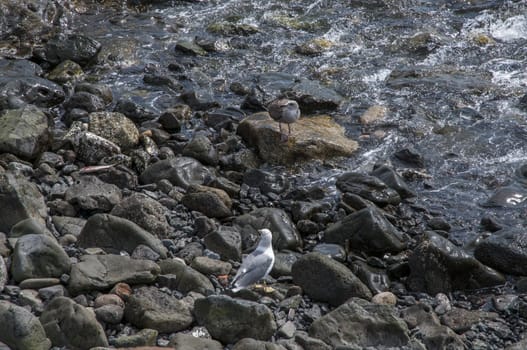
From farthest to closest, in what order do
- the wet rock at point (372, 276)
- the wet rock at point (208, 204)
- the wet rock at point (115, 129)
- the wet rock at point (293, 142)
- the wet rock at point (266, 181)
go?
the wet rock at point (293, 142), the wet rock at point (115, 129), the wet rock at point (266, 181), the wet rock at point (208, 204), the wet rock at point (372, 276)

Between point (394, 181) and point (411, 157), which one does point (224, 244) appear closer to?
point (394, 181)

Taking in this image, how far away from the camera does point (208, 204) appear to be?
1083 cm

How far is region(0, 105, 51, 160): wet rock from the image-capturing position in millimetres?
11648

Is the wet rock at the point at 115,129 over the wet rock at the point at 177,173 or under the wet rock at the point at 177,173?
over

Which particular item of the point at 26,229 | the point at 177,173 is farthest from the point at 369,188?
the point at 26,229

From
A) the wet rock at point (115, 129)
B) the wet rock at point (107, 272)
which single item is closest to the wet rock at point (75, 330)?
the wet rock at point (107, 272)

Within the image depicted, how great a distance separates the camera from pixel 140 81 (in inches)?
631

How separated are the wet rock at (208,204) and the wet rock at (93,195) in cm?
106

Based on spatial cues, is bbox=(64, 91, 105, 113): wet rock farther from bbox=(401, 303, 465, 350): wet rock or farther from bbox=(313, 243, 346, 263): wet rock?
bbox=(401, 303, 465, 350): wet rock

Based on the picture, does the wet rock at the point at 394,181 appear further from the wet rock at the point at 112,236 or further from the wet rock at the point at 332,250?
the wet rock at the point at 112,236

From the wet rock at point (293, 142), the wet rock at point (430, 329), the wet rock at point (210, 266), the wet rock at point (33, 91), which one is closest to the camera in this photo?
the wet rock at point (430, 329)

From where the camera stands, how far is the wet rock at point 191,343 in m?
7.04

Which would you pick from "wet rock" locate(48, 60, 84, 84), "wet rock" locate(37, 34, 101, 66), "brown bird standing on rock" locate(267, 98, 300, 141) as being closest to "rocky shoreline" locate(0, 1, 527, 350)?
"wet rock" locate(48, 60, 84, 84)

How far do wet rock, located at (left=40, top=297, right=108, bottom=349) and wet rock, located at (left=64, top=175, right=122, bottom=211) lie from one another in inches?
141
